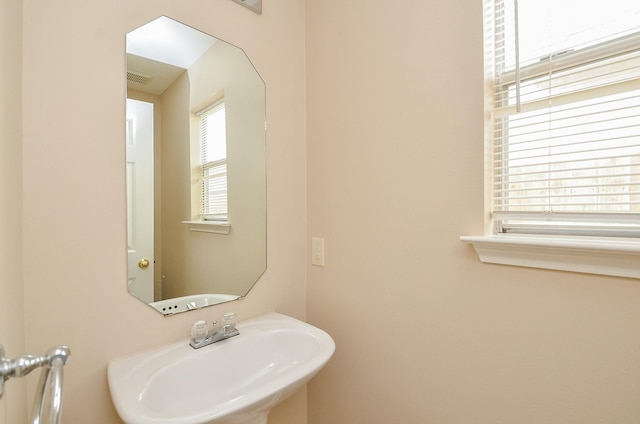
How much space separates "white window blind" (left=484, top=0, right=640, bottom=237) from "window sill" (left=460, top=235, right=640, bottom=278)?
9cm

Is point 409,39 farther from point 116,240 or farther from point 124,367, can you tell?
point 124,367

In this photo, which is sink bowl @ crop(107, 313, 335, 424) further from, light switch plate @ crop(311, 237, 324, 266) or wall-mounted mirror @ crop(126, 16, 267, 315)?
light switch plate @ crop(311, 237, 324, 266)

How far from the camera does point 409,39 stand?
41.9 inches

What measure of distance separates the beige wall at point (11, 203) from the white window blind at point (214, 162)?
52cm

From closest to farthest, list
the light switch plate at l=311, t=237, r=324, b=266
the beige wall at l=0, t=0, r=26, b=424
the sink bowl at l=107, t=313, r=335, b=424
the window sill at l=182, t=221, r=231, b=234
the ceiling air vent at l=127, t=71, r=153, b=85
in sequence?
the beige wall at l=0, t=0, r=26, b=424
the sink bowl at l=107, t=313, r=335, b=424
the ceiling air vent at l=127, t=71, r=153, b=85
the window sill at l=182, t=221, r=231, b=234
the light switch plate at l=311, t=237, r=324, b=266

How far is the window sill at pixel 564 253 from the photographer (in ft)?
2.26

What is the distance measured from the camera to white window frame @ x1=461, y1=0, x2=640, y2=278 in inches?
27.8

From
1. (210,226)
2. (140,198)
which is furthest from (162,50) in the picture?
(210,226)

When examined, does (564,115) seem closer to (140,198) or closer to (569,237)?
(569,237)

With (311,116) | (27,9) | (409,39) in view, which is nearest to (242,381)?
(311,116)

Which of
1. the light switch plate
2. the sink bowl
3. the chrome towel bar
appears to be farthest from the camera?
the light switch plate

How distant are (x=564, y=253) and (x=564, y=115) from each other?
39 cm

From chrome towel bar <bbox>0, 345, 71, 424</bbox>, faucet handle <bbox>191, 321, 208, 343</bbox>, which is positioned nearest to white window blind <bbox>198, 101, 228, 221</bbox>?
faucet handle <bbox>191, 321, 208, 343</bbox>

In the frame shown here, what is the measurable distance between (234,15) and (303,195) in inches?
32.5
